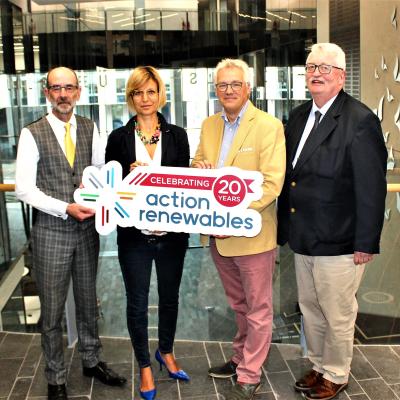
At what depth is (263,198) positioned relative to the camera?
8.46ft

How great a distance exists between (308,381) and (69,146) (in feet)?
5.89

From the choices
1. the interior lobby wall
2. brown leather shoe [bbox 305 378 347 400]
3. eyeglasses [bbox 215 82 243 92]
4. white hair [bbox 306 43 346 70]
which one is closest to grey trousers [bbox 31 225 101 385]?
eyeglasses [bbox 215 82 243 92]

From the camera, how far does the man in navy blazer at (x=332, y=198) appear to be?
2.51 m

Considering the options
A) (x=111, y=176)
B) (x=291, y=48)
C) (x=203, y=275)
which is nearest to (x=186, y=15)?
(x=291, y=48)

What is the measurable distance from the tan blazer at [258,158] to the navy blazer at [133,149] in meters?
0.16

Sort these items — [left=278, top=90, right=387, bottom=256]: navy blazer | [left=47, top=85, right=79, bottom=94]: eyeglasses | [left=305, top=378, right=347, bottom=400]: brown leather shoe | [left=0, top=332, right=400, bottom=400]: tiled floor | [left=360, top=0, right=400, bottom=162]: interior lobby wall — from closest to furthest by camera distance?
[left=278, top=90, right=387, bottom=256]: navy blazer → [left=47, top=85, right=79, bottom=94]: eyeglasses → [left=305, top=378, right=347, bottom=400]: brown leather shoe → [left=0, top=332, right=400, bottom=400]: tiled floor → [left=360, top=0, right=400, bottom=162]: interior lobby wall

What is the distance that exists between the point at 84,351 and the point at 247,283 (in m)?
1.04

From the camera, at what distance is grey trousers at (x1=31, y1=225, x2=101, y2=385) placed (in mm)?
2691

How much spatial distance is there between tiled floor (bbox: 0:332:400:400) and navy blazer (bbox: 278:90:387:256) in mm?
868

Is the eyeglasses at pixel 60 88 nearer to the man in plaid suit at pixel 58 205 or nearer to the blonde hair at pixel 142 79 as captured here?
the man in plaid suit at pixel 58 205

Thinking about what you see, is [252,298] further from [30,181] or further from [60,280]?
[30,181]

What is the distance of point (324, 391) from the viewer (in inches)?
111

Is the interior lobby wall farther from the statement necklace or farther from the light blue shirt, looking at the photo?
the statement necklace

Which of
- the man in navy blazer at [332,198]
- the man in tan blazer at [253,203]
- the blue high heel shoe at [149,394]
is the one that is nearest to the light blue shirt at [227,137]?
the man in tan blazer at [253,203]
